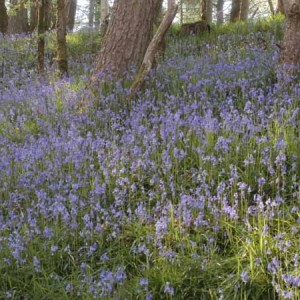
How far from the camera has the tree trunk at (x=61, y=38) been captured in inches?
316

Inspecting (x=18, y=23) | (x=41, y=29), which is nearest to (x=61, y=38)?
(x=41, y=29)

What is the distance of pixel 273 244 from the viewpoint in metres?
2.88

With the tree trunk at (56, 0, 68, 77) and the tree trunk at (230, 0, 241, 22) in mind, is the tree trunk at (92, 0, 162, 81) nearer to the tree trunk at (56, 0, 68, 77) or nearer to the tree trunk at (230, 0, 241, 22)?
the tree trunk at (56, 0, 68, 77)

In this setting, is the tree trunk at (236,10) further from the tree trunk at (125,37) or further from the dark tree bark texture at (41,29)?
the tree trunk at (125,37)

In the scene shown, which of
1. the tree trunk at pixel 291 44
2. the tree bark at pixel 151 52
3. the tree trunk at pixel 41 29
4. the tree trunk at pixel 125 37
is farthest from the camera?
the tree trunk at pixel 41 29

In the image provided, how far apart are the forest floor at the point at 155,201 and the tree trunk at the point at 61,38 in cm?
214

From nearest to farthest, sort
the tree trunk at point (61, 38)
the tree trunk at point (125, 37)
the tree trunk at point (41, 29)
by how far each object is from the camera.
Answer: the tree trunk at point (125, 37) < the tree trunk at point (61, 38) < the tree trunk at point (41, 29)

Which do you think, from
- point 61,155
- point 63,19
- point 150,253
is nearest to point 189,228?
point 150,253

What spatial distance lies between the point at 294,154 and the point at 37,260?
2.14 metres

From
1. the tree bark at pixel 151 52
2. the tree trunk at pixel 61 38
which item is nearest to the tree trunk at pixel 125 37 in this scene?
the tree bark at pixel 151 52

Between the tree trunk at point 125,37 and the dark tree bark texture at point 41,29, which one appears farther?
the dark tree bark texture at point 41,29

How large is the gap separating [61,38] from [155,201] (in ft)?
16.8

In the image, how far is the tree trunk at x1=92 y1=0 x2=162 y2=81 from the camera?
661cm

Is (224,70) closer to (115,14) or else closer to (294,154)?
(115,14)
